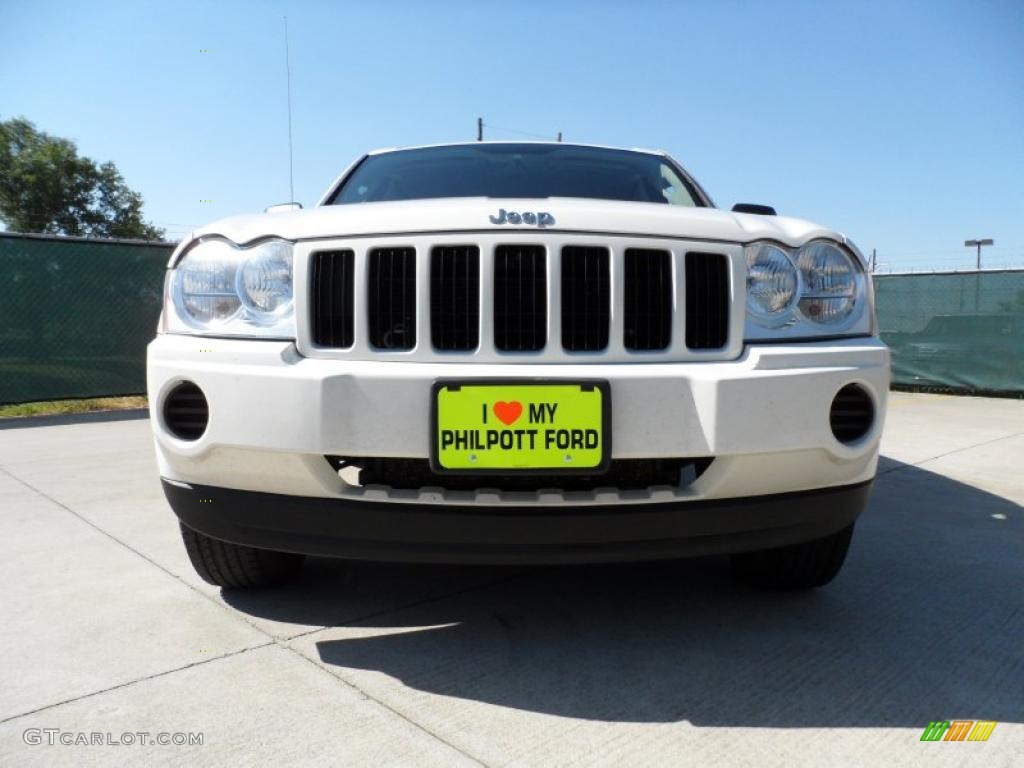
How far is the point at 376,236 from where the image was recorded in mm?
1741

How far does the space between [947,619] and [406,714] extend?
1.62 m

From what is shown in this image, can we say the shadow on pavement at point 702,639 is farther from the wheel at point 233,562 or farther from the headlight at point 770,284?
the headlight at point 770,284

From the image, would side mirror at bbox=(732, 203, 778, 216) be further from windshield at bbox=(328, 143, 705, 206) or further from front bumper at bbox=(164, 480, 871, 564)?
front bumper at bbox=(164, 480, 871, 564)

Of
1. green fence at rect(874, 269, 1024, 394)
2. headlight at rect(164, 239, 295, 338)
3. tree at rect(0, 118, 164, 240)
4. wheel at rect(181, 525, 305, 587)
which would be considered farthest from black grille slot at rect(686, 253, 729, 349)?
tree at rect(0, 118, 164, 240)

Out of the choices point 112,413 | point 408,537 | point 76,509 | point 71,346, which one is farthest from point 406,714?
point 71,346

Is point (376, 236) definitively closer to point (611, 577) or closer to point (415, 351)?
point (415, 351)

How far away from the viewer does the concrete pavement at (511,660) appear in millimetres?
1494

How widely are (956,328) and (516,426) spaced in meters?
9.66

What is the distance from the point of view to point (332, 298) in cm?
177

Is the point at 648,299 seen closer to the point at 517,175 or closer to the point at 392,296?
the point at 392,296

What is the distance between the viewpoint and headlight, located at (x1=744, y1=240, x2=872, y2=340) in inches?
71.9

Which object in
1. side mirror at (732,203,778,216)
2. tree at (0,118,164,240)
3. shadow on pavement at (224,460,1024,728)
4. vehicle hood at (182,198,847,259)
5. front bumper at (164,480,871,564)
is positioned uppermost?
tree at (0,118,164,240)

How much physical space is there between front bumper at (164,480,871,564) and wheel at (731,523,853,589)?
1.28ft

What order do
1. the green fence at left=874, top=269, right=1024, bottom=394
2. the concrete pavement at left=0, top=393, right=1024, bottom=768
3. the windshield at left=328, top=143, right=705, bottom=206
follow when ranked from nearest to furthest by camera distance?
the concrete pavement at left=0, top=393, right=1024, bottom=768
the windshield at left=328, top=143, right=705, bottom=206
the green fence at left=874, top=269, right=1024, bottom=394
